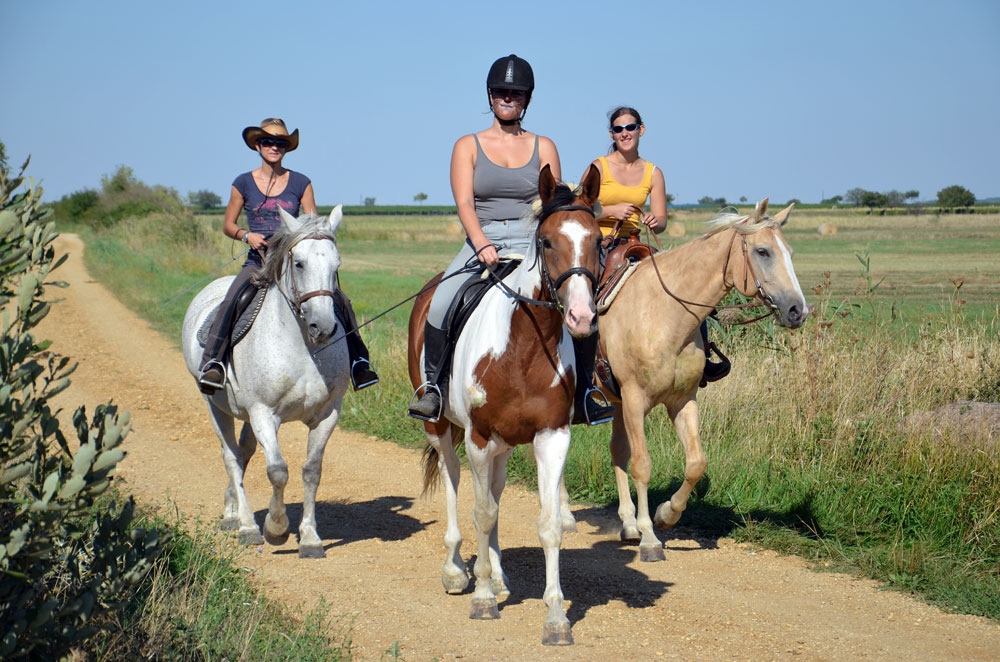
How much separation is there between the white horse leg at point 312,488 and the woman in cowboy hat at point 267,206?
1.48 ft

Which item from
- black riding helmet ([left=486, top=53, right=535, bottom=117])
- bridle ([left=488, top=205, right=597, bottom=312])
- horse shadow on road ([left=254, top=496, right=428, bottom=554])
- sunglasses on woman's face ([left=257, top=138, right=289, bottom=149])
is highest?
black riding helmet ([left=486, top=53, right=535, bottom=117])

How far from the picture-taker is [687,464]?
277 inches

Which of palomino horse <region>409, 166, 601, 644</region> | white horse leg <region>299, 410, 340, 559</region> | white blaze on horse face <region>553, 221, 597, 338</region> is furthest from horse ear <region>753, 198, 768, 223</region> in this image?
white horse leg <region>299, 410, 340, 559</region>

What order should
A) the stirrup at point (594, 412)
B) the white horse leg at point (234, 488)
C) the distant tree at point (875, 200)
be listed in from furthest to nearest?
the distant tree at point (875, 200) → the white horse leg at point (234, 488) → the stirrup at point (594, 412)

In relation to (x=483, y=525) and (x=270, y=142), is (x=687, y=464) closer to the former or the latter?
(x=483, y=525)

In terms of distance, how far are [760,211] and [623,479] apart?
7.79ft

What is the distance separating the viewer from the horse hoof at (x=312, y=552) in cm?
705

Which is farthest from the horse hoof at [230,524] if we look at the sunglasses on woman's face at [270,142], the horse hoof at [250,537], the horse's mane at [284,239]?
the sunglasses on woman's face at [270,142]

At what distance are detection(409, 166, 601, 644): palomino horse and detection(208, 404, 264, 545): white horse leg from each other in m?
2.35

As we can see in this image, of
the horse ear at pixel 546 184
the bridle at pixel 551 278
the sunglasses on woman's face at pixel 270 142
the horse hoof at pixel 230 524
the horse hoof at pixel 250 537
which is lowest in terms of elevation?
the horse hoof at pixel 230 524

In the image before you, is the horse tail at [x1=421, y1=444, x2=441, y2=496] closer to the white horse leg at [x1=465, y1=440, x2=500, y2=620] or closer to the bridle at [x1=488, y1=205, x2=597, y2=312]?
the white horse leg at [x1=465, y1=440, x2=500, y2=620]

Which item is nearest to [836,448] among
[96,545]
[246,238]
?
[246,238]

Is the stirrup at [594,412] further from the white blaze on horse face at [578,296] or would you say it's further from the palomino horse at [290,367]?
the palomino horse at [290,367]

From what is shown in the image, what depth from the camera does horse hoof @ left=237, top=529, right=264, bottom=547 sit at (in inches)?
285
